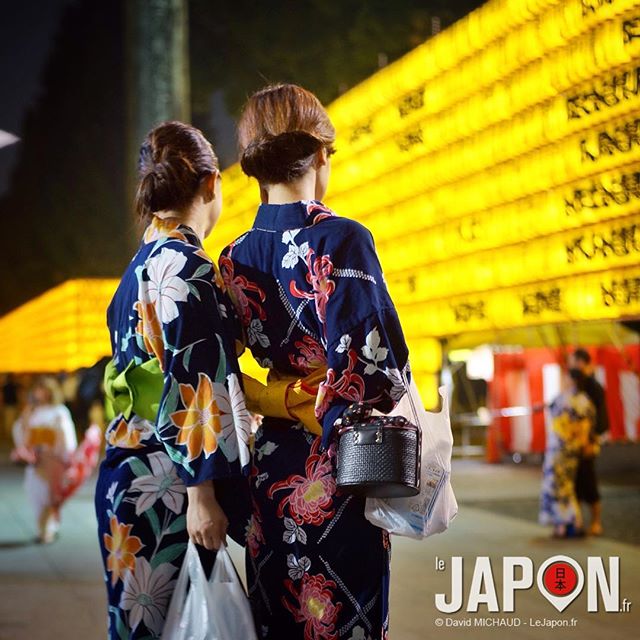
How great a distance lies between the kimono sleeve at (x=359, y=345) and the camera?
2492 millimetres

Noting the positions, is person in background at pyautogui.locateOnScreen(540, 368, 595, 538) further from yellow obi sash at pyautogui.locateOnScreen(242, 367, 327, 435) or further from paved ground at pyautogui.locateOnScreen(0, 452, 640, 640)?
yellow obi sash at pyautogui.locateOnScreen(242, 367, 327, 435)

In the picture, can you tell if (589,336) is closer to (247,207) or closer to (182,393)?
(247,207)

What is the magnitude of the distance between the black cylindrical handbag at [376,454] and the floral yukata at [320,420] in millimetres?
44

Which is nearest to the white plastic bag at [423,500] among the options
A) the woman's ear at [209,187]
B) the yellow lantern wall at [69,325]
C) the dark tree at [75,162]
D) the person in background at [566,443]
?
the woman's ear at [209,187]

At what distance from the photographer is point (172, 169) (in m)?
2.98

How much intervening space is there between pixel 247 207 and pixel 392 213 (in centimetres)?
309

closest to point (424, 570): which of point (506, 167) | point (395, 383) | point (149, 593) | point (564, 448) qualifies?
point (564, 448)

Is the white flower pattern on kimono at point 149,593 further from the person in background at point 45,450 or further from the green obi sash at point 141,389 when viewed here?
the person in background at point 45,450

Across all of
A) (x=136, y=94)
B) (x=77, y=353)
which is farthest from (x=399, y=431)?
(x=77, y=353)

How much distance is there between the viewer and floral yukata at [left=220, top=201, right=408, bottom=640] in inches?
98.7

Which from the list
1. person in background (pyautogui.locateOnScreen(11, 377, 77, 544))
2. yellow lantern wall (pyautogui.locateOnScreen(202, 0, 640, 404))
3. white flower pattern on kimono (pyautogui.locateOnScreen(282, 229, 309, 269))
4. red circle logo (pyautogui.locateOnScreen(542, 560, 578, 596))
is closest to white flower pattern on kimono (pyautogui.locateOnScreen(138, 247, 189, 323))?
white flower pattern on kimono (pyautogui.locateOnScreen(282, 229, 309, 269))

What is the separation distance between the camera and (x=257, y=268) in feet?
9.11

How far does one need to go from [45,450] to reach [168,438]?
24.4 feet

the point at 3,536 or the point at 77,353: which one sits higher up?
the point at 77,353
